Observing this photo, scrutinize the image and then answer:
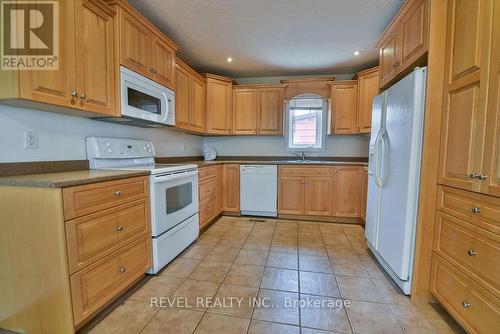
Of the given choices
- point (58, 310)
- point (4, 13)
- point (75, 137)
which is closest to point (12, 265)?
point (58, 310)

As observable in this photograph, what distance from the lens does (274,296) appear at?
5.64 feet

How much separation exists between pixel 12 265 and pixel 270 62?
138 inches

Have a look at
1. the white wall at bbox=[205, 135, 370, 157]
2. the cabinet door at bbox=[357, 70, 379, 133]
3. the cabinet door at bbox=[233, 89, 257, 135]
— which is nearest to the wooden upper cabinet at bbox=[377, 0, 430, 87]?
the cabinet door at bbox=[357, 70, 379, 133]

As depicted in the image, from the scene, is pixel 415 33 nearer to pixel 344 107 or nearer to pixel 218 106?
pixel 344 107

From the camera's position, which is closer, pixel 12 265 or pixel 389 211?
pixel 12 265

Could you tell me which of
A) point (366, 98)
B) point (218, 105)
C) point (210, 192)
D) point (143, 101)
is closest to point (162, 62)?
point (143, 101)

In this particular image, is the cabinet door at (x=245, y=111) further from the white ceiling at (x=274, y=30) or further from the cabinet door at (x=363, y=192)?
the cabinet door at (x=363, y=192)

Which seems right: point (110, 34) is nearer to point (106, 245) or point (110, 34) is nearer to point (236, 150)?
point (106, 245)

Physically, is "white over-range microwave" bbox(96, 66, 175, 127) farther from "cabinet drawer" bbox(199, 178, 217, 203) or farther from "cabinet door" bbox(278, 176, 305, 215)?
"cabinet door" bbox(278, 176, 305, 215)

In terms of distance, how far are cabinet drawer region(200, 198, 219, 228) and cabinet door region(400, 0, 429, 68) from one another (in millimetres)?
2629

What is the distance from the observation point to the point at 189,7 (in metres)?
2.16

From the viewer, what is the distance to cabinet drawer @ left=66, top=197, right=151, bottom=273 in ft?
4.13

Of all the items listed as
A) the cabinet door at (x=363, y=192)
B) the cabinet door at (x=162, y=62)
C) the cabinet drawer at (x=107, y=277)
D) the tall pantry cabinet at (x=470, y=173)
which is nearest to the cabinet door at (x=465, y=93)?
the tall pantry cabinet at (x=470, y=173)

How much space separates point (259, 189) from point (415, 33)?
2650 millimetres
